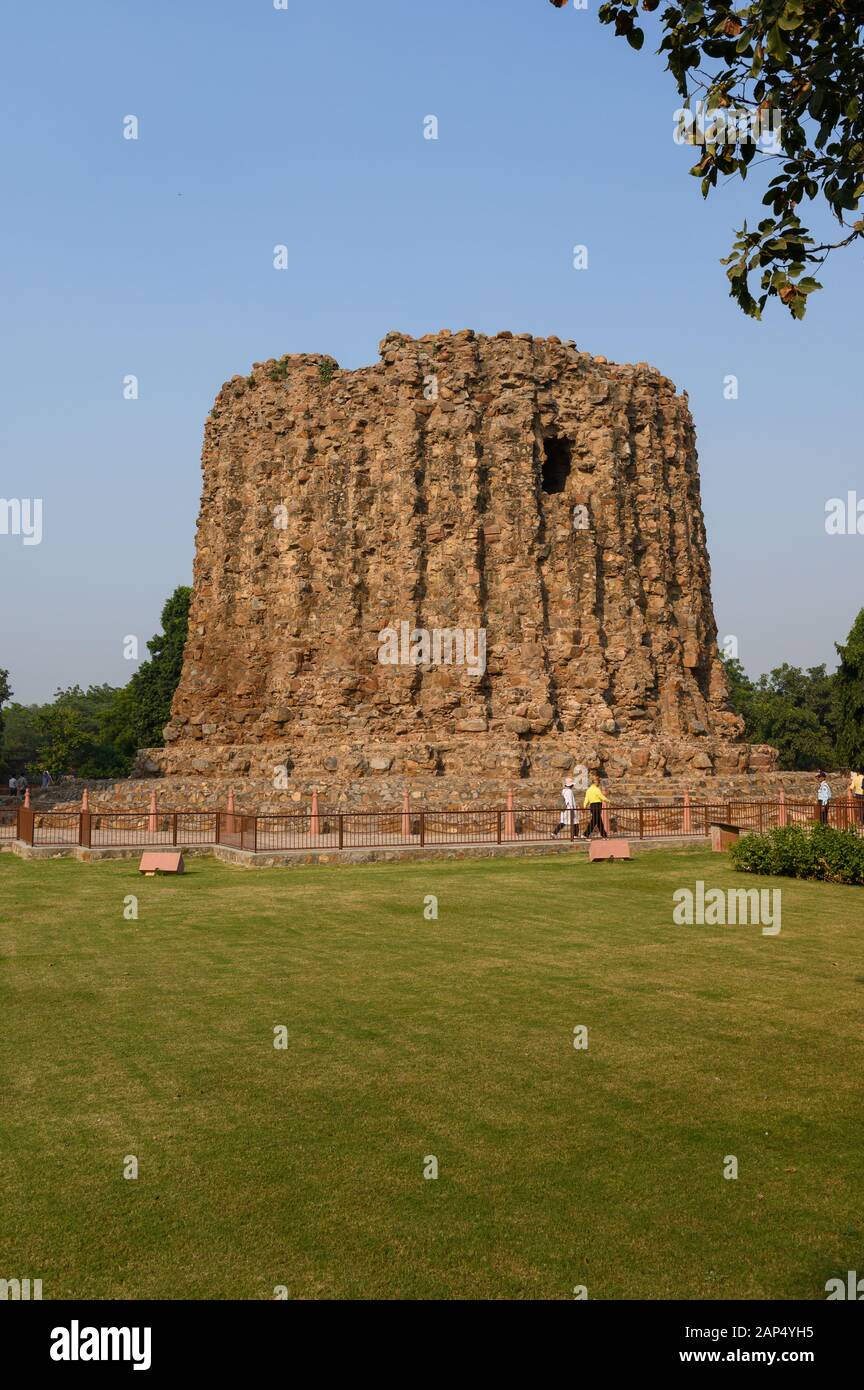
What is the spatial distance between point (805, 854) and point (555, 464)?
1869cm

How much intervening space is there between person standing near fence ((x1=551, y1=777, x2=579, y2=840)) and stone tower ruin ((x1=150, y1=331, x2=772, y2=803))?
2962 mm

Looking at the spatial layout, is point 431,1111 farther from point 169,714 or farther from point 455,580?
point 169,714

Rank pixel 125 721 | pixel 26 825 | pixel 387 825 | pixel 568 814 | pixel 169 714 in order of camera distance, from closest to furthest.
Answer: pixel 26 825
pixel 387 825
pixel 568 814
pixel 169 714
pixel 125 721

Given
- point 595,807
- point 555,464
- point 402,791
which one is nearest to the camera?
point 595,807

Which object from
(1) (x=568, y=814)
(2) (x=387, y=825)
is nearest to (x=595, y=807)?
(1) (x=568, y=814)

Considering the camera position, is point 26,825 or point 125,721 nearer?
point 26,825

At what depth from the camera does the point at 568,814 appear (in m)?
22.7

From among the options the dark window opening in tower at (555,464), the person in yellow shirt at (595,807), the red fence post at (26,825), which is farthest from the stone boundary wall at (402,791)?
the dark window opening in tower at (555,464)

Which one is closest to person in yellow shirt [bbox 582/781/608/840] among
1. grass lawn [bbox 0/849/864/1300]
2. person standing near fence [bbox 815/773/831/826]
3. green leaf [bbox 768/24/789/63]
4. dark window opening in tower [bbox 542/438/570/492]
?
person standing near fence [bbox 815/773/831/826]

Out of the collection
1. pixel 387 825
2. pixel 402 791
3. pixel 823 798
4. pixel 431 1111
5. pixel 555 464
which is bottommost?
pixel 431 1111

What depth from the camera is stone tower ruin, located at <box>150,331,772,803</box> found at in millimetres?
29656

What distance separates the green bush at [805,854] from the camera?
16891 millimetres

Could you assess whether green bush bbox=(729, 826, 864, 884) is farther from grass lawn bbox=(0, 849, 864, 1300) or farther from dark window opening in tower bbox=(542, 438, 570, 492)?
dark window opening in tower bbox=(542, 438, 570, 492)

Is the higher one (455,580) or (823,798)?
(455,580)
